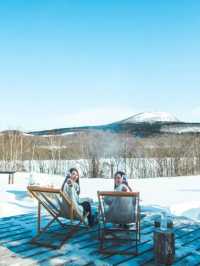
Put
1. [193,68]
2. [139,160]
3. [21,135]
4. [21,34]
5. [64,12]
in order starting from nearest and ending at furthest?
[64,12], [21,34], [193,68], [139,160], [21,135]

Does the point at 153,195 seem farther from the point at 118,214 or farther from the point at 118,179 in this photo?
the point at 118,214

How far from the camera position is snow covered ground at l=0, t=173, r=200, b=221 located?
702cm

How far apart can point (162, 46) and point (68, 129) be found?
24.4 feet

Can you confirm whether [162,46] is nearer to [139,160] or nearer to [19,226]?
[139,160]

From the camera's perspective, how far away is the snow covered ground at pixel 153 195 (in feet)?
23.0

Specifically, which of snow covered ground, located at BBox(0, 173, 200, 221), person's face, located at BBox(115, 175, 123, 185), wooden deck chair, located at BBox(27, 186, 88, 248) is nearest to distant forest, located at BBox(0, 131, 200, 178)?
snow covered ground, located at BBox(0, 173, 200, 221)


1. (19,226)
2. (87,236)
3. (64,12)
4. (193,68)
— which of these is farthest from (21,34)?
(87,236)

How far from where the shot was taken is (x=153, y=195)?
29.9 feet

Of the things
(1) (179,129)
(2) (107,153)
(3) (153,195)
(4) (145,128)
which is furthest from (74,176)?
(1) (179,129)

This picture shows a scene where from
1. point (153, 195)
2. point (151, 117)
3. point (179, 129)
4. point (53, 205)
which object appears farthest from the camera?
point (151, 117)

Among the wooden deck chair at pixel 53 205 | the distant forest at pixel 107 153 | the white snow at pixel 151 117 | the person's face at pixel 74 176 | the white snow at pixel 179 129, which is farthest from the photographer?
the white snow at pixel 151 117

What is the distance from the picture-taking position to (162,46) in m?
10.1

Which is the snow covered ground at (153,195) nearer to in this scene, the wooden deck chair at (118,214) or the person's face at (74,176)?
the person's face at (74,176)

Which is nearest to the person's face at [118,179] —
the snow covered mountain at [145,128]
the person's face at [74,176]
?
the person's face at [74,176]
